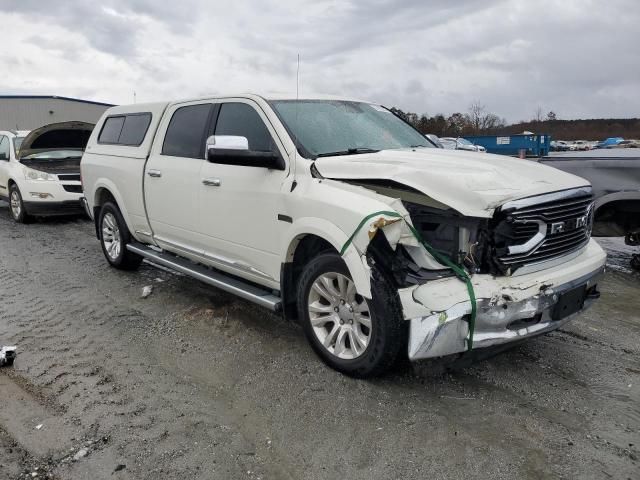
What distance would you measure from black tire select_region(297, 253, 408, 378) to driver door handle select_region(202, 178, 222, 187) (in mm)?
1193

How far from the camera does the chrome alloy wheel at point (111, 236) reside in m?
6.42

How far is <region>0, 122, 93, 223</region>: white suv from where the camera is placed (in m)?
9.94

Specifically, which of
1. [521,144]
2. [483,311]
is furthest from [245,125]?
[521,144]

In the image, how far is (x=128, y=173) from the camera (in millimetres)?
5770

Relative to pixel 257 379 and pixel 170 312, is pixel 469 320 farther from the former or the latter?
pixel 170 312

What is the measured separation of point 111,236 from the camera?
21.8 feet

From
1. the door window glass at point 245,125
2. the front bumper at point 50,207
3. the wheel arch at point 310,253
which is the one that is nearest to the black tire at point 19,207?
the front bumper at point 50,207

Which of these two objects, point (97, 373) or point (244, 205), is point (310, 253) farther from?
point (97, 373)

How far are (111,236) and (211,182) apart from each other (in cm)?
276

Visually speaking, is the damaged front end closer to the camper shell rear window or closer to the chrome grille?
the chrome grille

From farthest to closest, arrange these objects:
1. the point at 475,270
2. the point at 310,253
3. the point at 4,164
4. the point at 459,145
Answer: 1. the point at 4,164
2. the point at 459,145
3. the point at 310,253
4. the point at 475,270

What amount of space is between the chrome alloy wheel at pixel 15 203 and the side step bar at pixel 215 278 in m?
5.53

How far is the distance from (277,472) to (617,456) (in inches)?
71.1

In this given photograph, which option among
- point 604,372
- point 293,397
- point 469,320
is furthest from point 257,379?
point 604,372
